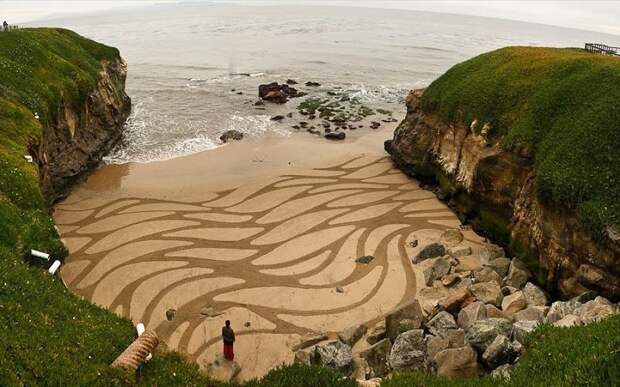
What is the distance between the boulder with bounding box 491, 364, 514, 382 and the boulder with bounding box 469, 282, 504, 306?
7.07 m

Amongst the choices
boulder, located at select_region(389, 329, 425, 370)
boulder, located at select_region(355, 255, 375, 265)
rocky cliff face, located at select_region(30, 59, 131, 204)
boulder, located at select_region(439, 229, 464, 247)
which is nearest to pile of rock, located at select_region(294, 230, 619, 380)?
boulder, located at select_region(389, 329, 425, 370)

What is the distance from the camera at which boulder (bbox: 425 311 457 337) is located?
20.1 meters

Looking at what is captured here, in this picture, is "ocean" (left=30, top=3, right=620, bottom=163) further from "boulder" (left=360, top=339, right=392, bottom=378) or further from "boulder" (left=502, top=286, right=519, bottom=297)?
"boulder" (left=502, top=286, right=519, bottom=297)

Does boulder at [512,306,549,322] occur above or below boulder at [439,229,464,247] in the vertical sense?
above

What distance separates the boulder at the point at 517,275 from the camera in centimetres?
2506

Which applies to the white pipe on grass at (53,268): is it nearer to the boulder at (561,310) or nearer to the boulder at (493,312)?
the boulder at (493,312)

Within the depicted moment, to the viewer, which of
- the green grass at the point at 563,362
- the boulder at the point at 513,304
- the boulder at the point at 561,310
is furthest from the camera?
the boulder at the point at 513,304

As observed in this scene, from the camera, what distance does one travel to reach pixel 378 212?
116ft

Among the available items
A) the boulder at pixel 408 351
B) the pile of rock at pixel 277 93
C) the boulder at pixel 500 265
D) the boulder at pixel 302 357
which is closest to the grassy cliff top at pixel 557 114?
the boulder at pixel 500 265

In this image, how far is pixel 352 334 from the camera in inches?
859

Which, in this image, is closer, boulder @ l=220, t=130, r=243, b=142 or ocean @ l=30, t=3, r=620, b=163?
boulder @ l=220, t=130, r=243, b=142

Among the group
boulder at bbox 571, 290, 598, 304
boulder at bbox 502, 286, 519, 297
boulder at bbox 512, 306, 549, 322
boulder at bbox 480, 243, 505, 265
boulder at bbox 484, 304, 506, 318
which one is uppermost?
boulder at bbox 571, 290, 598, 304

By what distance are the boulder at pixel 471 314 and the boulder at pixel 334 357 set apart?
17.8 feet

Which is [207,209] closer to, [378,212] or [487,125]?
[378,212]
